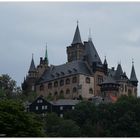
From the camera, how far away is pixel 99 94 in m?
95.1

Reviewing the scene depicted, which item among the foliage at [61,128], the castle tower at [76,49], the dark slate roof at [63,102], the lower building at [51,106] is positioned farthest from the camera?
the castle tower at [76,49]

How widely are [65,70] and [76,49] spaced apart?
19.0 ft

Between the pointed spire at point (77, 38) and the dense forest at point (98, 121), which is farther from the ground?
the pointed spire at point (77, 38)

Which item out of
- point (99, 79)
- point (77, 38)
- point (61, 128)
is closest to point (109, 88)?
point (99, 79)

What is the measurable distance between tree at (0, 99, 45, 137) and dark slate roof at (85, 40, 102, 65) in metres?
56.6

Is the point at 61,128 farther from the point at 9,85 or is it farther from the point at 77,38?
the point at 77,38

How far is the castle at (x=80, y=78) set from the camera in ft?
312

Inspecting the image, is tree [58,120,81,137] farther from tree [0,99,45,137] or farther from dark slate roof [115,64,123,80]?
dark slate roof [115,64,123,80]

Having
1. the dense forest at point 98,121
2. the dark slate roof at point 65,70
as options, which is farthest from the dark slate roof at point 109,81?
the dense forest at point 98,121

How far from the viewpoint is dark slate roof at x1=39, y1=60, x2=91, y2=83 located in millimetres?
96750

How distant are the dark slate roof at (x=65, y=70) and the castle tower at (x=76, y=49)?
280 cm

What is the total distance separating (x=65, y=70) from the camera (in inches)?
3890

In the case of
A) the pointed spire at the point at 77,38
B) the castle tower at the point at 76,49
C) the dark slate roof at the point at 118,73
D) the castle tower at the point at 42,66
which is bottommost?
the dark slate roof at the point at 118,73

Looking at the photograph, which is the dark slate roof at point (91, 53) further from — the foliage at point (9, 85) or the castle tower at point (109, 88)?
the foliage at point (9, 85)
